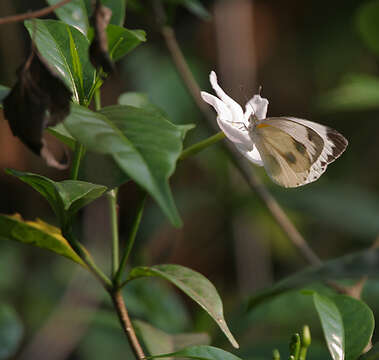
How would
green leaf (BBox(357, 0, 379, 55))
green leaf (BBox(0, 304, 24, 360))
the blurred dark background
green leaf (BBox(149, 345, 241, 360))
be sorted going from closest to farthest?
green leaf (BBox(149, 345, 241, 360)), green leaf (BBox(0, 304, 24, 360)), green leaf (BBox(357, 0, 379, 55)), the blurred dark background

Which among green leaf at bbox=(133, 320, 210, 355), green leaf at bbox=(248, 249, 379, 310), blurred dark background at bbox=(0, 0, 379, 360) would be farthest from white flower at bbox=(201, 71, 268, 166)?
blurred dark background at bbox=(0, 0, 379, 360)

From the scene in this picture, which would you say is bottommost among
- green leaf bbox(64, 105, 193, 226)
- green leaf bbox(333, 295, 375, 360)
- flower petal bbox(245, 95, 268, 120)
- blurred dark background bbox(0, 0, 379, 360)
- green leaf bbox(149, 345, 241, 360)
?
blurred dark background bbox(0, 0, 379, 360)

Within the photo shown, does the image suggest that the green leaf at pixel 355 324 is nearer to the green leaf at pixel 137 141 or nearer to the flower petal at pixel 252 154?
the flower petal at pixel 252 154

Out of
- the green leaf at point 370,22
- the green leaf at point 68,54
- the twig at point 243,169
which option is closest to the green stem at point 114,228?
the green leaf at point 68,54

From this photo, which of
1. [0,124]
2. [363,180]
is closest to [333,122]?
[363,180]

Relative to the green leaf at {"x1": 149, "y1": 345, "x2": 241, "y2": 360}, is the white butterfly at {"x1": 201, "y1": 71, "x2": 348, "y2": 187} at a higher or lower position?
higher

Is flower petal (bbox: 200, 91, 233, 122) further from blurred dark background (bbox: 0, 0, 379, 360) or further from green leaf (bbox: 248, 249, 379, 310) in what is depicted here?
blurred dark background (bbox: 0, 0, 379, 360)
